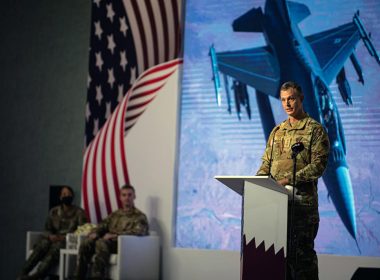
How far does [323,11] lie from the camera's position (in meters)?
7.16

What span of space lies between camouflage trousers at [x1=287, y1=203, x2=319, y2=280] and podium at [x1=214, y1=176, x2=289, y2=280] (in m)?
0.10

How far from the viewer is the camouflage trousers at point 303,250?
426cm

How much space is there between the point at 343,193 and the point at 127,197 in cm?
226

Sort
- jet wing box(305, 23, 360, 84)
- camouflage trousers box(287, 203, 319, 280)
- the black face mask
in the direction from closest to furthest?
camouflage trousers box(287, 203, 319, 280), jet wing box(305, 23, 360, 84), the black face mask

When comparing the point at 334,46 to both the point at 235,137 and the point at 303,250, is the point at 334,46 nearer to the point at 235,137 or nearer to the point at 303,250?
the point at 235,137

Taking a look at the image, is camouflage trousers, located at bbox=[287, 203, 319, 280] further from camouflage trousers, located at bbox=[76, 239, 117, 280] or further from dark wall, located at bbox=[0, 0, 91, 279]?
dark wall, located at bbox=[0, 0, 91, 279]

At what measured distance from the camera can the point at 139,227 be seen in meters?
7.53

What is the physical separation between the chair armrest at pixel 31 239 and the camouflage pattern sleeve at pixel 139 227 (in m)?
1.19

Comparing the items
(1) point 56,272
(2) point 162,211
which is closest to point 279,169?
(2) point 162,211

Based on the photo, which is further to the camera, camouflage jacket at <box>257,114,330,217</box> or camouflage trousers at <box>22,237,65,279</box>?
camouflage trousers at <box>22,237,65,279</box>

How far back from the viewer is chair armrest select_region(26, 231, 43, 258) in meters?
8.09

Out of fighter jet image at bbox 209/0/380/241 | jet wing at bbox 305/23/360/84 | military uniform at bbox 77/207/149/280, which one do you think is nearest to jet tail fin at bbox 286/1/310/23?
fighter jet image at bbox 209/0/380/241

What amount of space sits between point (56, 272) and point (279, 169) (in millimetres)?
4165

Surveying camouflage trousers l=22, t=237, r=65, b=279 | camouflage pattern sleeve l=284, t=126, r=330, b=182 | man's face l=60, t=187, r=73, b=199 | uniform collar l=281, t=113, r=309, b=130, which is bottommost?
camouflage trousers l=22, t=237, r=65, b=279
